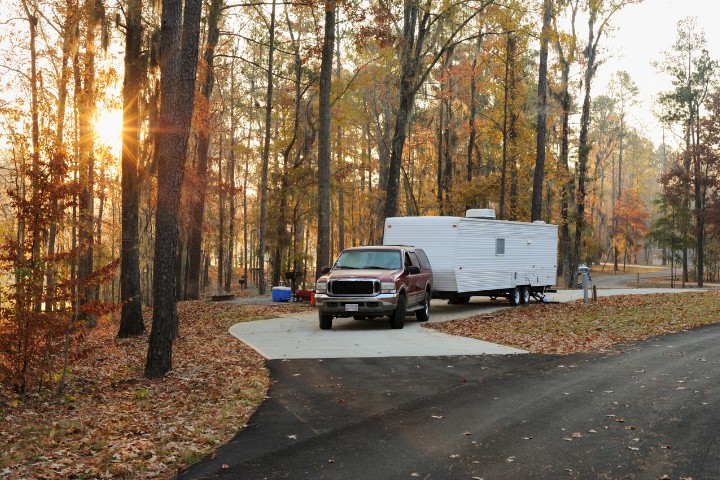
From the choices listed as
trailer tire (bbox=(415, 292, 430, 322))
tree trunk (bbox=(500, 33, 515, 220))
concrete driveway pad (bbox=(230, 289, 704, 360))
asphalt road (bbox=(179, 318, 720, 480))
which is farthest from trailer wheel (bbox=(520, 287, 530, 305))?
asphalt road (bbox=(179, 318, 720, 480))

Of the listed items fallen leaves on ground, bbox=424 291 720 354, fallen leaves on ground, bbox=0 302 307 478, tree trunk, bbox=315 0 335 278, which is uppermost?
tree trunk, bbox=315 0 335 278

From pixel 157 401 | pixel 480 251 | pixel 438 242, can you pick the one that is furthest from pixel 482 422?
pixel 480 251

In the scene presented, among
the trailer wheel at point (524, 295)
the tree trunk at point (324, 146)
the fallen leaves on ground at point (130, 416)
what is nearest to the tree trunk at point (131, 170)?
the fallen leaves on ground at point (130, 416)

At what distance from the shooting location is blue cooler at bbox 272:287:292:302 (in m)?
25.3

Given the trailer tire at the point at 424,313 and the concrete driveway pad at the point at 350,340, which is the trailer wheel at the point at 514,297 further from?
the trailer tire at the point at 424,313

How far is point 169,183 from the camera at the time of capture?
32.8 ft

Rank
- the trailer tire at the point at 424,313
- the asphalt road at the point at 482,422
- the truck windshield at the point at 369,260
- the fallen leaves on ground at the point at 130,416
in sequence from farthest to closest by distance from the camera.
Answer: the trailer tire at the point at 424,313 → the truck windshield at the point at 369,260 → the fallen leaves on ground at the point at 130,416 → the asphalt road at the point at 482,422

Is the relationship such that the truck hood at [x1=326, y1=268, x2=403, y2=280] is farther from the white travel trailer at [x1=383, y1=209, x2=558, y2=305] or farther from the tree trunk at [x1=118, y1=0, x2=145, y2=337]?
the tree trunk at [x1=118, y1=0, x2=145, y2=337]

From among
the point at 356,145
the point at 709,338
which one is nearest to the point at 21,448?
the point at 709,338

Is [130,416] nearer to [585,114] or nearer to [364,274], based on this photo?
[364,274]

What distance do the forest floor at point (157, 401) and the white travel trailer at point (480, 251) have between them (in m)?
2.74

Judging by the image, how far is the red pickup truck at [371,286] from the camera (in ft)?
52.9

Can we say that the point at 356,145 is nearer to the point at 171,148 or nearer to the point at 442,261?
the point at 442,261

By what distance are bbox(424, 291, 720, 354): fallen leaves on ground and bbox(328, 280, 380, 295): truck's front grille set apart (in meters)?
2.08
